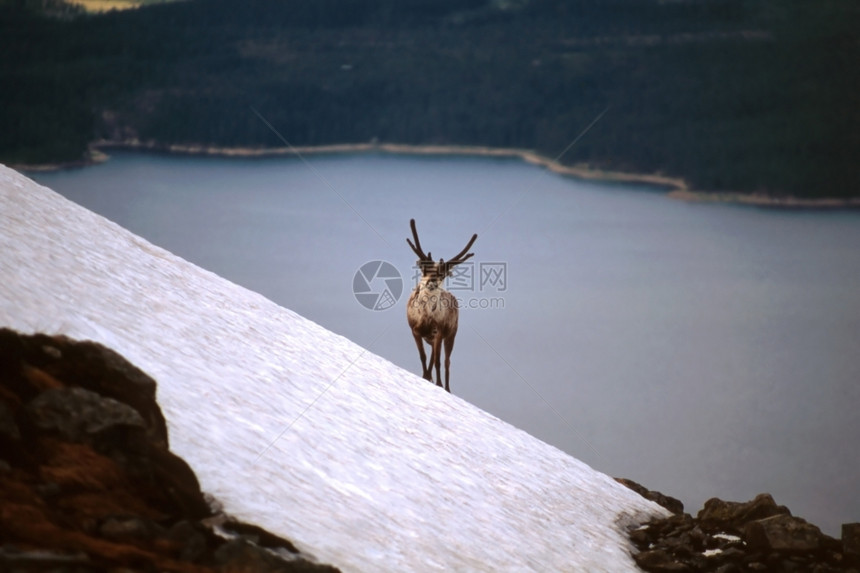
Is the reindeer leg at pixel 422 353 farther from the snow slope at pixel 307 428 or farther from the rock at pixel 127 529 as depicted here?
the rock at pixel 127 529

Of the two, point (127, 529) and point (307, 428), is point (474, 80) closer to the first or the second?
point (307, 428)

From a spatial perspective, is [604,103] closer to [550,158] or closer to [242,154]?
[550,158]

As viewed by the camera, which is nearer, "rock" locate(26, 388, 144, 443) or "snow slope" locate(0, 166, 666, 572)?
"rock" locate(26, 388, 144, 443)

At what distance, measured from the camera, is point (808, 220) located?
21.8m

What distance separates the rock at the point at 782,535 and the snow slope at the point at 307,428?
129cm

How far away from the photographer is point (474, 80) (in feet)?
74.5

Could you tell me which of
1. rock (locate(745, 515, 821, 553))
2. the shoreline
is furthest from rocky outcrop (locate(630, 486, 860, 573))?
the shoreline

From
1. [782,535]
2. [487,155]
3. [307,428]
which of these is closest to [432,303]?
[307,428]

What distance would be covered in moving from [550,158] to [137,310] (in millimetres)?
14886

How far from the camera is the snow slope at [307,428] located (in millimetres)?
6965

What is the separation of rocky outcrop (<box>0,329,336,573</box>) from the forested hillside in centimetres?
1719

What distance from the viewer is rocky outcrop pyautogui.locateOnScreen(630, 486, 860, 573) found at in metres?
8.65

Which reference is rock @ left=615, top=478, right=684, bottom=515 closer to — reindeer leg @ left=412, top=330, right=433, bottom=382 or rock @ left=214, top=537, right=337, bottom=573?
reindeer leg @ left=412, top=330, right=433, bottom=382

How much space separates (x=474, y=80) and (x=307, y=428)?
15652mm
